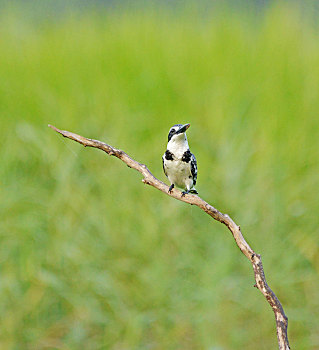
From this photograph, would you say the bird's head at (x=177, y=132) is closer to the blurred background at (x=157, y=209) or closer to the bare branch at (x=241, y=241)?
the bare branch at (x=241, y=241)

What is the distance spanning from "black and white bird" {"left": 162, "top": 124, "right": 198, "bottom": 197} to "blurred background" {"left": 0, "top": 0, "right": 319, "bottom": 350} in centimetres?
247

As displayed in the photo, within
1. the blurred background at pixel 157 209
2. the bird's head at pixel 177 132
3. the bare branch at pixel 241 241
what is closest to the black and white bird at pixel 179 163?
the bird's head at pixel 177 132

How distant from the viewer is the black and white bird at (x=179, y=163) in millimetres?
2395

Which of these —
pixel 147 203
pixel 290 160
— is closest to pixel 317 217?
pixel 290 160

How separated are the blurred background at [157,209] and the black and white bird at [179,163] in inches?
97.2

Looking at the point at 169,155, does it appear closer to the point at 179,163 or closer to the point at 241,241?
the point at 179,163

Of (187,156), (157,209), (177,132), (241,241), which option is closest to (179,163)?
(187,156)

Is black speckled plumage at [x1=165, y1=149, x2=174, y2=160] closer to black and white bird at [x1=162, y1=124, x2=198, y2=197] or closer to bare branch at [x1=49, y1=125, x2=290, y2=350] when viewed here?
black and white bird at [x1=162, y1=124, x2=198, y2=197]

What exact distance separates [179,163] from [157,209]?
2780 millimetres

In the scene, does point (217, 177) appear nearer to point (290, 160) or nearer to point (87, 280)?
point (290, 160)

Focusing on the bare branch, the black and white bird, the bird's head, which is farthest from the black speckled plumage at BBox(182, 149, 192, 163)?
the bare branch

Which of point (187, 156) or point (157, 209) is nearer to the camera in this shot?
point (187, 156)

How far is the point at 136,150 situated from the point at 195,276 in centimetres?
109

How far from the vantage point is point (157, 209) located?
5.32 metres
